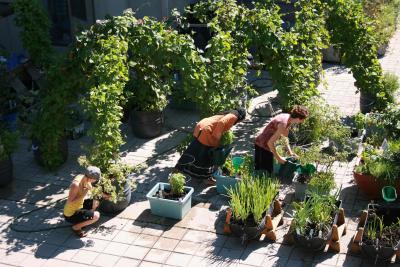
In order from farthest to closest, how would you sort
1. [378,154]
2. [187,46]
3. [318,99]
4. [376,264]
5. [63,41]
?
[63,41] → [318,99] → [187,46] → [378,154] → [376,264]

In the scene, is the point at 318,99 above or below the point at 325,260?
above

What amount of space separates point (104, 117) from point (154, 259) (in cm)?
210

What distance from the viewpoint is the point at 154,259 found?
7.52m

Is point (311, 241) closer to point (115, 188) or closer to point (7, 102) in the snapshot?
point (115, 188)

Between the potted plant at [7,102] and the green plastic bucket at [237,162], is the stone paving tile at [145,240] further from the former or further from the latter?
the potted plant at [7,102]

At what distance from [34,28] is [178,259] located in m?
6.03

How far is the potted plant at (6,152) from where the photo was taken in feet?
29.6

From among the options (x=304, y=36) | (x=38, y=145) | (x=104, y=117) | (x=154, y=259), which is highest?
(x=304, y=36)

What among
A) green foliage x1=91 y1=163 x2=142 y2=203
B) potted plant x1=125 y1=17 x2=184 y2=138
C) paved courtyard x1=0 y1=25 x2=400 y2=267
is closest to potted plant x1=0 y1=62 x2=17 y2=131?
paved courtyard x1=0 y1=25 x2=400 y2=267

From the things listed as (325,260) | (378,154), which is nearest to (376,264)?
(325,260)

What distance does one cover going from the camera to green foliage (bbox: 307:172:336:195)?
316 inches

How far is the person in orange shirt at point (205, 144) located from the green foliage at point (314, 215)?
1.83 metres

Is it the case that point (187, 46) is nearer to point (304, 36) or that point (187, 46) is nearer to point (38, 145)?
point (304, 36)

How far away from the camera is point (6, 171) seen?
924 cm
